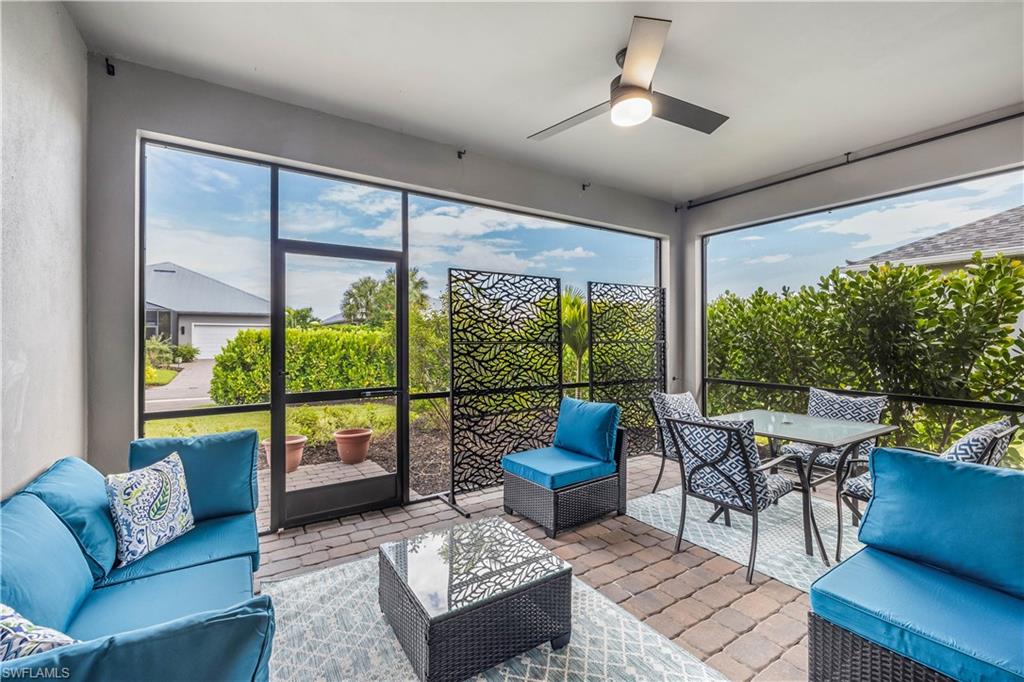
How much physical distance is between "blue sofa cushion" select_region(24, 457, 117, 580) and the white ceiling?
7.84 feet

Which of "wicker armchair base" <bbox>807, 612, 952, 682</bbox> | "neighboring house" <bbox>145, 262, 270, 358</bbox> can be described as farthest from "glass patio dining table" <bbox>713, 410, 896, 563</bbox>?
"neighboring house" <bbox>145, 262, 270, 358</bbox>

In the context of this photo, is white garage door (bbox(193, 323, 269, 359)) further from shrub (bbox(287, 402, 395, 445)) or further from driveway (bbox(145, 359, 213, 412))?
shrub (bbox(287, 402, 395, 445))

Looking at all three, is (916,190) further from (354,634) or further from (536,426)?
(354,634)

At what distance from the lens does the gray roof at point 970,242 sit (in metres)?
3.49

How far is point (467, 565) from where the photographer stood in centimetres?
215

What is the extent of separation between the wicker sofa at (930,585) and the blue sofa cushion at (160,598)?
2272 mm

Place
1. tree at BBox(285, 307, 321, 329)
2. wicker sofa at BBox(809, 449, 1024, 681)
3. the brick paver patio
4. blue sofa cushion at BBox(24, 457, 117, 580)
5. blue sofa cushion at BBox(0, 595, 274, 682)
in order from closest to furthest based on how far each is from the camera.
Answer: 1. blue sofa cushion at BBox(0, 595, 274, 682)
2. wicker sofa at BBox(809, 449, 1024, 681)
3. blue sofa cushion at BBox(24, 457, 117, 580)
4. the brick paver patio
5. tree at BBox(285, 307, 321, 329)

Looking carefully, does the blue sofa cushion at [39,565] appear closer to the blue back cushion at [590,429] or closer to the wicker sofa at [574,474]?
the wicker sofa at [574,474]

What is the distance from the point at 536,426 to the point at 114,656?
148 inches

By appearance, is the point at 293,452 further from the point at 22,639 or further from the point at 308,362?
the point at 22,639

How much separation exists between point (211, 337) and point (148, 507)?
1.42 m

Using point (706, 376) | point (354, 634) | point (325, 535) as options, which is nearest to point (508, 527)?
point (354, 634)

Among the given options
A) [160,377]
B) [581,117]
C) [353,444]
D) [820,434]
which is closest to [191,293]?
[160,377]

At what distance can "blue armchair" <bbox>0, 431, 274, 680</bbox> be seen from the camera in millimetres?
877
